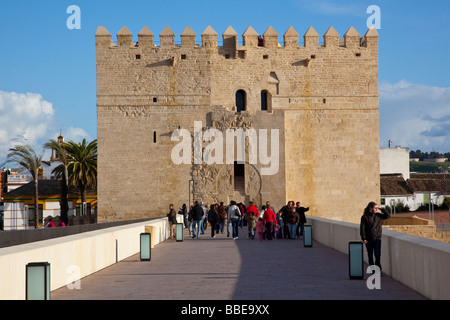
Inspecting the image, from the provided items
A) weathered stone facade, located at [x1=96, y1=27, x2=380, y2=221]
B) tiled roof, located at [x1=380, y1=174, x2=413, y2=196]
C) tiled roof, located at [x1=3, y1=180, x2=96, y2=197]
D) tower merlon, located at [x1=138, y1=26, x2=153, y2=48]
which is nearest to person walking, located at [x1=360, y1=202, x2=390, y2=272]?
weathered stone facade, located at [x1=96, y1=27, x2=380, y2=221]

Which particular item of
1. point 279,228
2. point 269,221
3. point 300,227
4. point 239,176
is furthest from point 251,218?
point 239,176

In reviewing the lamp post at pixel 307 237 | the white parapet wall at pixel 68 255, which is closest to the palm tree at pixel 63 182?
the white parapet wall at pixel 68 255

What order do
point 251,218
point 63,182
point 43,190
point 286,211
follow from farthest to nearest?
1. point 43,190
2. point 63,182
3. point 251,218
4. point 286,211

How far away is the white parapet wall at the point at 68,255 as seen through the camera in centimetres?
677

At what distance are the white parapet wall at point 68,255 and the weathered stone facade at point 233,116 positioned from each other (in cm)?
1558

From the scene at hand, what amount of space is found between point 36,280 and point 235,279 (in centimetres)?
329

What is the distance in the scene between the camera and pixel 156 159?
29.4 metres

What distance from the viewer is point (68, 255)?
8.80m

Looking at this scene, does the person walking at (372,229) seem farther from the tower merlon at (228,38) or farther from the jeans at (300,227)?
the tower merlon at (228,38)

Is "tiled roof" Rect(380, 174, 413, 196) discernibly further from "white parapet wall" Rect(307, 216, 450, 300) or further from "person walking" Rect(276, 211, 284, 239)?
"white parapet wall" Rect(307, 216, 450, 300)

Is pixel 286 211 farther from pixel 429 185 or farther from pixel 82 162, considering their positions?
pixel 429 185

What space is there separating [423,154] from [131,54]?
179 metres

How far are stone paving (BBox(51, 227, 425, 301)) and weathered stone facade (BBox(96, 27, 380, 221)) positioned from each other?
1597cm
